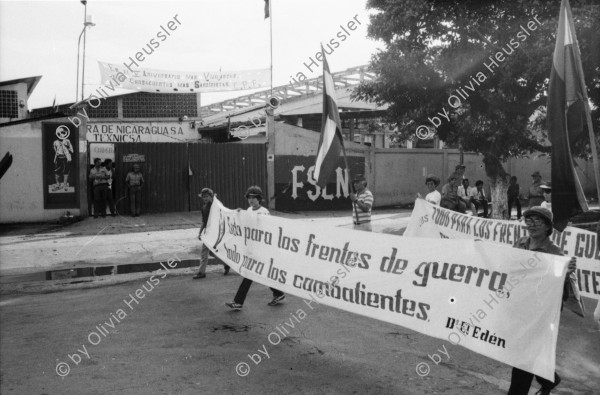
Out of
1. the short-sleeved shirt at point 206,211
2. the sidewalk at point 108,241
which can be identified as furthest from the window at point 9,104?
the short-sleeved shirt at point 206,211

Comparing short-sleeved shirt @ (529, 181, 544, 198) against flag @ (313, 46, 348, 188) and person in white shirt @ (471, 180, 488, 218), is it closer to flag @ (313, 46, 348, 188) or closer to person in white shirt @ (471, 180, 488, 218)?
person in white shirt @ (471, 180, 488, 218)

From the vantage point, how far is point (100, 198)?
56.4 ft

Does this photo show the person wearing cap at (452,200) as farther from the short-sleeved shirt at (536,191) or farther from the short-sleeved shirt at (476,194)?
the short-sleeved shirt at (476,194)

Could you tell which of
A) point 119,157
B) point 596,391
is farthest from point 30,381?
point 119,157

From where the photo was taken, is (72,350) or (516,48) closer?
(72,350)

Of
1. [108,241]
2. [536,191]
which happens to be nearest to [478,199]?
[536,191]

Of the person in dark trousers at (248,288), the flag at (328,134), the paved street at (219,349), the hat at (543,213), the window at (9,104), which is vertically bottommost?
the paved street at (219,349)

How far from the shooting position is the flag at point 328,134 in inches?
272

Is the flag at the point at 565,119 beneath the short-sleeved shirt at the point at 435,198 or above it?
above

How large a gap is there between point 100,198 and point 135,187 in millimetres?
1116

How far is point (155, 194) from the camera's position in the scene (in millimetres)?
18453

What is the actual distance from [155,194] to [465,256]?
15246 mm

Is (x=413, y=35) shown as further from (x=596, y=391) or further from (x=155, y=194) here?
(x=596, y=391)

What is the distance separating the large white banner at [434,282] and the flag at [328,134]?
98 cm
